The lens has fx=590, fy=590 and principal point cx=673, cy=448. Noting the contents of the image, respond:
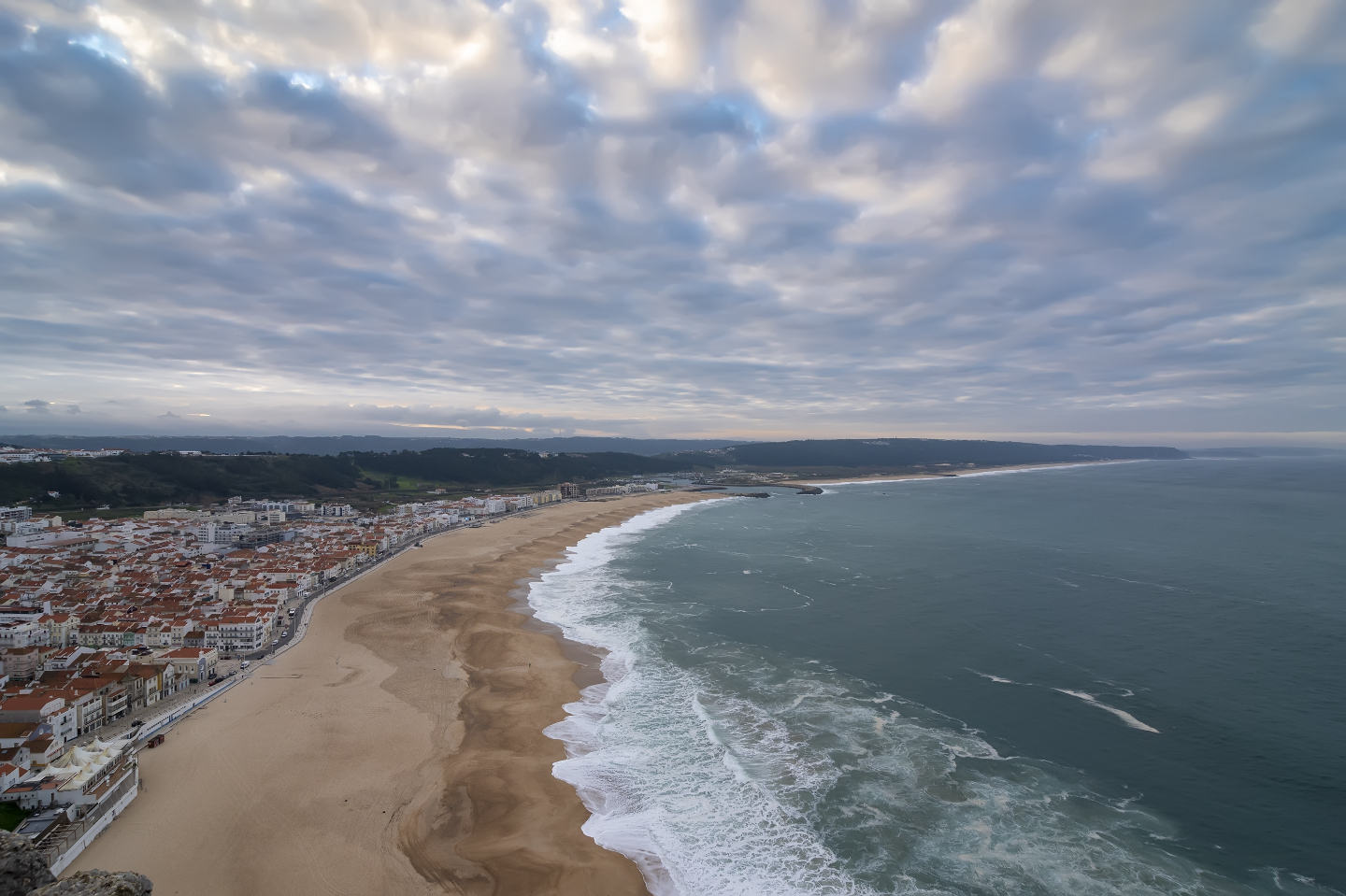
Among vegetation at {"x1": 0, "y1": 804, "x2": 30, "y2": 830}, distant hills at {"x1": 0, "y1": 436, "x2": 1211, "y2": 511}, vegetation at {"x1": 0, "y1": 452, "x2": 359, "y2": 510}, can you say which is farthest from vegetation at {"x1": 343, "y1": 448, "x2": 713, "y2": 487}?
vegetation at {"x1": 0, "y1": 804, "x2": 30, "y2": 830}

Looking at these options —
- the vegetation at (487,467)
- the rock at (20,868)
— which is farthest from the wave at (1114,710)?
the vegetation at (487,467)

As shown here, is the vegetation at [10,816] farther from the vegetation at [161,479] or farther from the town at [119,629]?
the vegetation at [161,479]

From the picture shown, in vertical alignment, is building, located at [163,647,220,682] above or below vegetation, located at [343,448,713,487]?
below

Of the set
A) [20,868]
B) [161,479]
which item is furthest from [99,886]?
[161,479]

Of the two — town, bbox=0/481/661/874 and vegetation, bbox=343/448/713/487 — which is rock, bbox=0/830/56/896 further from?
vegetation, bbox=343/448/713/487

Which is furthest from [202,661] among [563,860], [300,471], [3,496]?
[300,471]

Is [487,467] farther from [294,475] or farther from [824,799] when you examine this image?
[824,799]
